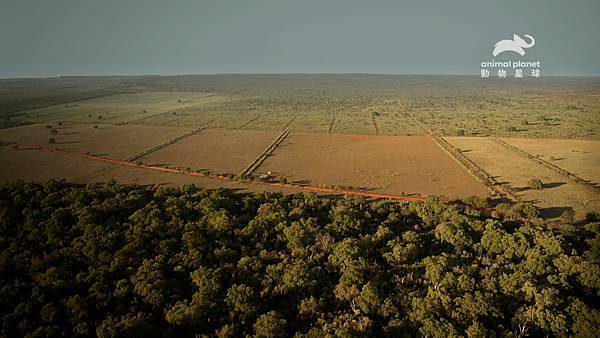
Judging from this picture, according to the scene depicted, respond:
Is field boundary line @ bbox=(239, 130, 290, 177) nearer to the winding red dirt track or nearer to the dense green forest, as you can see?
the winding red dirt track

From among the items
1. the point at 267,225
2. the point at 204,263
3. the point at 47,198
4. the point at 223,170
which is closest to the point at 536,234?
the point at 267,225

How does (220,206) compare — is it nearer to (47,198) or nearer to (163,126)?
(47,198)

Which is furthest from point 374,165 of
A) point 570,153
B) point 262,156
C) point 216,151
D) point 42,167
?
point 42,167

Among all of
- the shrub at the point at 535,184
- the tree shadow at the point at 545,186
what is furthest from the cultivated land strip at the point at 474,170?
the shrub at the point at 535,184

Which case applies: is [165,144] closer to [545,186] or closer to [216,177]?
[216,177]

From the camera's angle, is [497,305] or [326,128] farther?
[326,128]

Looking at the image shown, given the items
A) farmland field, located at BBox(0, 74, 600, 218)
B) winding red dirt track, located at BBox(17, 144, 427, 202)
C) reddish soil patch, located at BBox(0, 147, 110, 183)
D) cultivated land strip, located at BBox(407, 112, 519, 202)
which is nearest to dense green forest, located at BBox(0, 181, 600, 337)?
winding red dirt track, located at BBox(17, 144, 427, 202)
